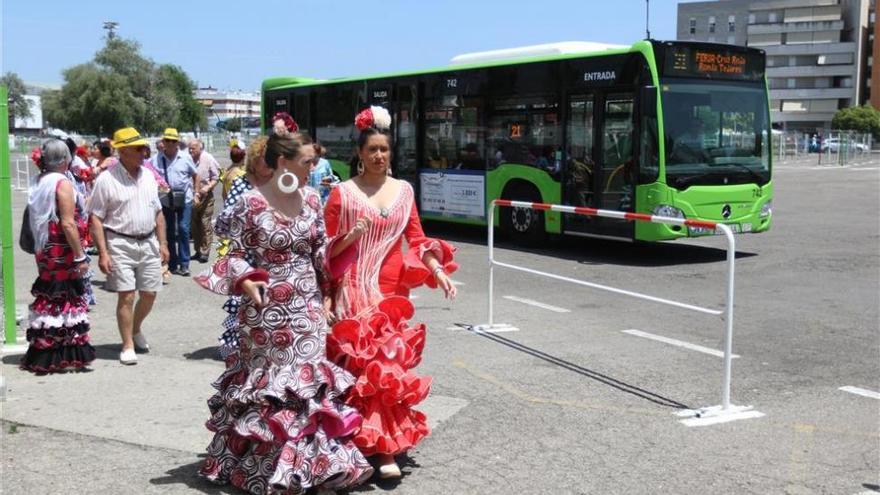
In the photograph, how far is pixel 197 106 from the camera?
114562mm

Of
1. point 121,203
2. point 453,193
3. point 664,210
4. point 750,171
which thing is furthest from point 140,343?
point 750,171

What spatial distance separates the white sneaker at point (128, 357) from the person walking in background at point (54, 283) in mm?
250

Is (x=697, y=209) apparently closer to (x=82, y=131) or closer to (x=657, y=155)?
(x=657, y=155)

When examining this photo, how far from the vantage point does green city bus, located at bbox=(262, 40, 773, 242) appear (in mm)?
12875

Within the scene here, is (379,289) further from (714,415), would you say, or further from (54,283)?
(54,283)

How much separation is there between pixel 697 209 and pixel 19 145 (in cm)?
5618

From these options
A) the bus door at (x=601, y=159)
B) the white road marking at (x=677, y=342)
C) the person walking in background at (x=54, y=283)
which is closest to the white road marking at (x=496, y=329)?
the white road marking at (x=677, y=342)

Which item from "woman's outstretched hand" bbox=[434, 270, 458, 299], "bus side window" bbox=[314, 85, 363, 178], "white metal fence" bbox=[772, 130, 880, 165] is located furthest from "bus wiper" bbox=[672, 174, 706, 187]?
"white metal fence" bbox=[772, 130, 880, 165]

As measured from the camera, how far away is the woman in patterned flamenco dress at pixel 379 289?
4504 millimetres

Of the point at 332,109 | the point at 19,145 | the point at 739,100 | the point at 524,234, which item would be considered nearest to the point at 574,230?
the point at 524,234

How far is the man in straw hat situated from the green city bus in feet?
24.8

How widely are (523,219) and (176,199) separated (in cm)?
568

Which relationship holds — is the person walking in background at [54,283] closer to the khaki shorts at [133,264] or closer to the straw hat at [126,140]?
the khaki shorts at [133,264]

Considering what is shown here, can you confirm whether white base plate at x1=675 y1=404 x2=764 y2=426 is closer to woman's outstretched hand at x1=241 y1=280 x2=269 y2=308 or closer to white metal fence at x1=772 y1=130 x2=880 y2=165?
woman's outstretched hand at x1=241 y1=280 x2=269 y2=308
